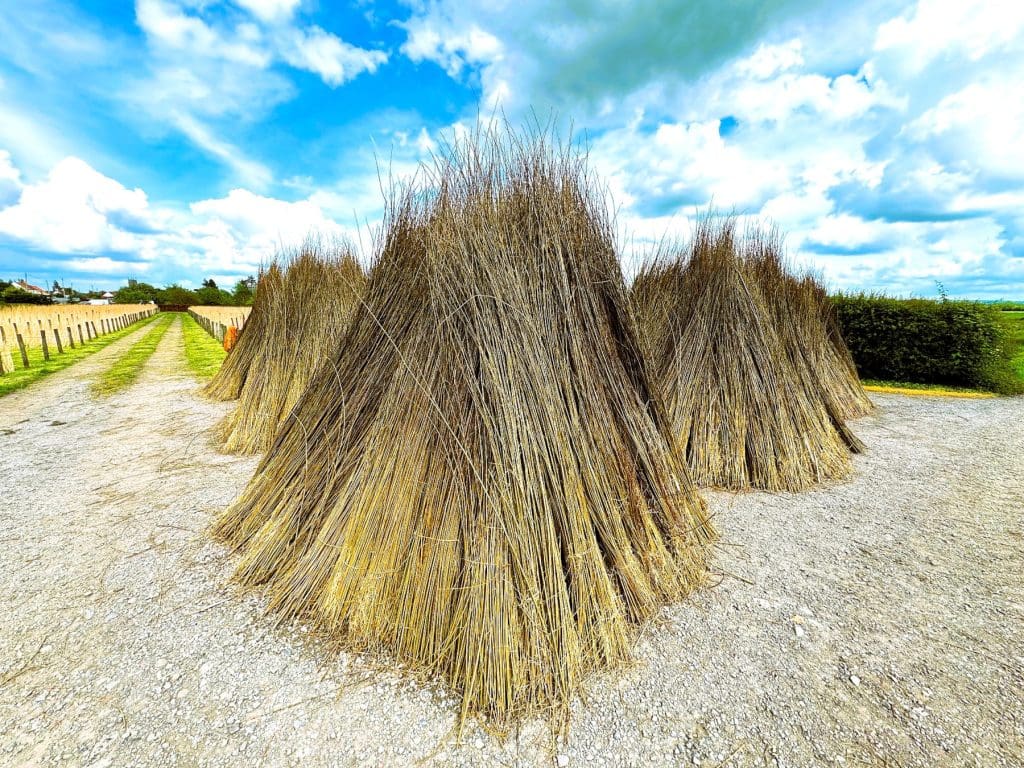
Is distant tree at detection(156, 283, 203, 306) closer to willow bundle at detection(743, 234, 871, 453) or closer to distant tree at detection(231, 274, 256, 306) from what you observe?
distant tree at detection(231, 274, 256, 306)

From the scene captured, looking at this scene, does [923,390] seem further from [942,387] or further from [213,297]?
[213,297]

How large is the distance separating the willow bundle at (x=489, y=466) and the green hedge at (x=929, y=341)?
8395mm

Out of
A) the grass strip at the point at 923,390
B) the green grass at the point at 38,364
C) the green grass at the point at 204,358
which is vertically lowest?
the green grass at the point at 38,364

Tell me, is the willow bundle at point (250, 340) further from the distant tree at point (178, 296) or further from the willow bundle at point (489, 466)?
the distant tree at point (178, 296)

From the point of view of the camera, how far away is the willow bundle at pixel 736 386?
13.7 feet

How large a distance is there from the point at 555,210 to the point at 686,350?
2676 millimetres

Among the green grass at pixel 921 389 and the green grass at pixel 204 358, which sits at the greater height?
the green grass at pixel 921 389

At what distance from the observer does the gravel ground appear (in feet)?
5.39

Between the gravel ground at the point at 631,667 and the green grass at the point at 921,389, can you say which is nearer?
the gravel ground at the point at 631,667

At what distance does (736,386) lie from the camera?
4238 millimetres

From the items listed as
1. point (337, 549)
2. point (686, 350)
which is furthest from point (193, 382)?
point (686, 350)

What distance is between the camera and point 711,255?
452 cm

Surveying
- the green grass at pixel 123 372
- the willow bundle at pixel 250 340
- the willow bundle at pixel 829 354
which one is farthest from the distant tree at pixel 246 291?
the willow bundle at pixel 829 354

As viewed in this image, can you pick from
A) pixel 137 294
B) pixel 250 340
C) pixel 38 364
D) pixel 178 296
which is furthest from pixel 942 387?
pixel 137 294
